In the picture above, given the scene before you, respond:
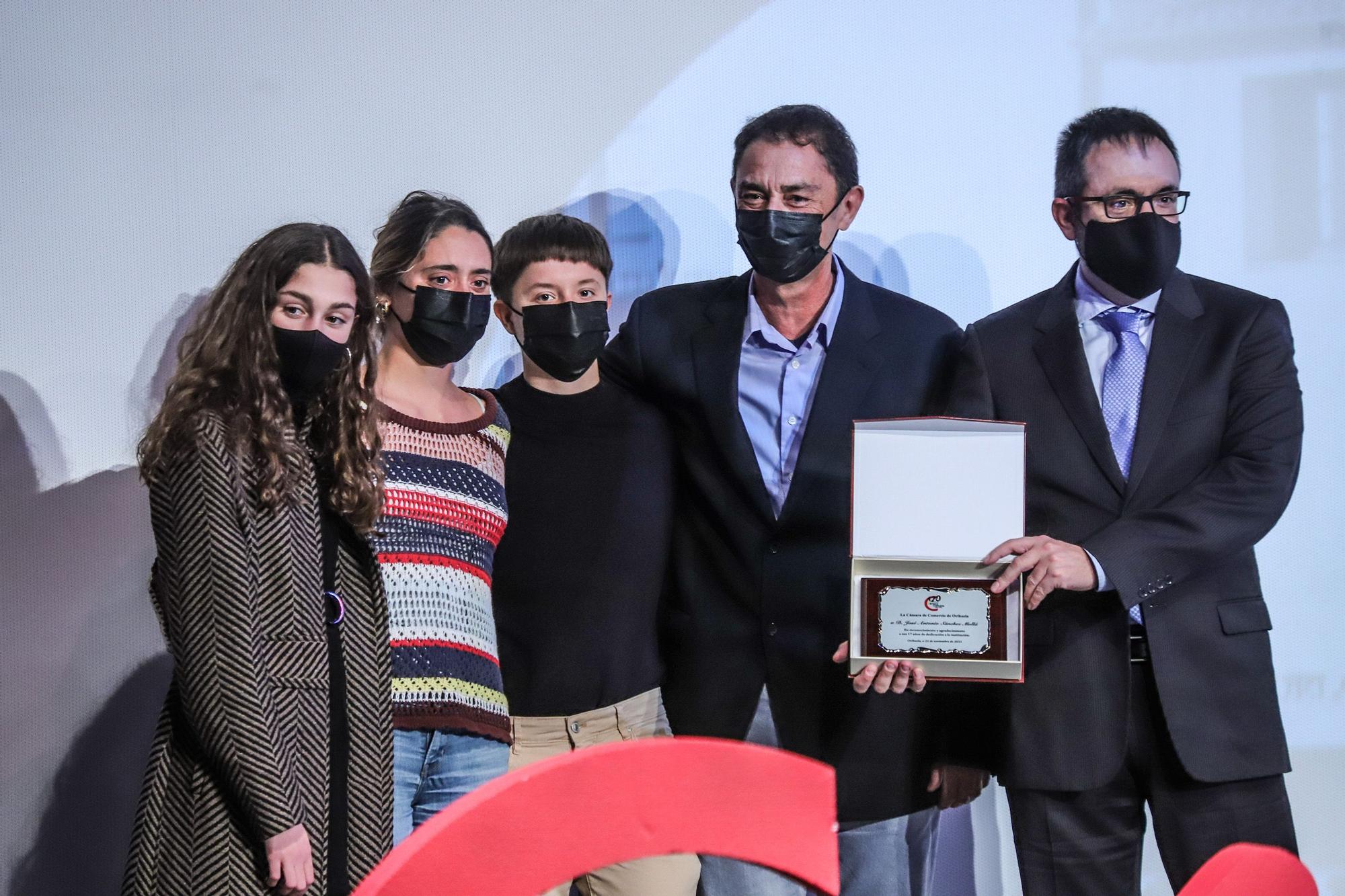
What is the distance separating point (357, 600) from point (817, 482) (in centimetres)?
89

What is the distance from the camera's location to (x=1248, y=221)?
9.70ft

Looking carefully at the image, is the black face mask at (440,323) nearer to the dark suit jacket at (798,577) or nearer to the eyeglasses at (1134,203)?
the dark suit jacket at (798,577)

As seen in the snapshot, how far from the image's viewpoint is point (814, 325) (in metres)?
2.57

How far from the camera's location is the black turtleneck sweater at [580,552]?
240 cm

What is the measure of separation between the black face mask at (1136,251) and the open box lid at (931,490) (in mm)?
459

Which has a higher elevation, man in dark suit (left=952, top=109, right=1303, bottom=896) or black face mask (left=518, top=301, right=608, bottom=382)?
black face mask (left=518, top=301, right=608, bottom=382)

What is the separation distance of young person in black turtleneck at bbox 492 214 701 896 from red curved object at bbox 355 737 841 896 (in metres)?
1.55

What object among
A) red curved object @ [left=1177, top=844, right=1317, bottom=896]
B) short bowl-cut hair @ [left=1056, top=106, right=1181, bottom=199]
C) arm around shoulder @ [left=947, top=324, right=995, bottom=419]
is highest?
short bowl-cut hair @ [left=1056, top=106, right=1181, bottom=199]

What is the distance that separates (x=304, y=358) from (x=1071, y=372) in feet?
4.48

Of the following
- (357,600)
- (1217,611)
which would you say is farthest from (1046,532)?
(357,600)

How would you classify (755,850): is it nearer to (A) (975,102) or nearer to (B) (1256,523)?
(B) (1256,523)

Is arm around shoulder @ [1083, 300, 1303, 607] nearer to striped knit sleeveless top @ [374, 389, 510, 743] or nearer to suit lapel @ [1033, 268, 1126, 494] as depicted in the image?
suit lapel @ [1033, 268, 1126, 494]

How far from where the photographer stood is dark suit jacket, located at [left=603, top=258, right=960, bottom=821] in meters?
2.47

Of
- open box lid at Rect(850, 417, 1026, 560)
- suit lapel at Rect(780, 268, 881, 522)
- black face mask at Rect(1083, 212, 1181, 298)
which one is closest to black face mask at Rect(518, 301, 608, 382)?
suit lapel at Rect(780, 268, 881, 522)
